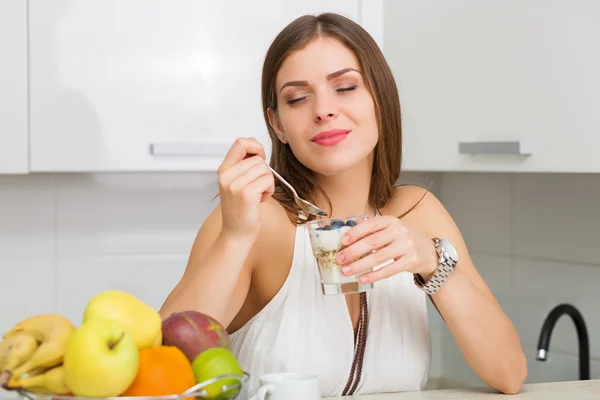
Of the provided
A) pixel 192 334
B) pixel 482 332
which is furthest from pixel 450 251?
pixel 192 334

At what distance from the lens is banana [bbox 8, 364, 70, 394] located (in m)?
0.83

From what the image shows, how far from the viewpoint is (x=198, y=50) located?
6.66 feet

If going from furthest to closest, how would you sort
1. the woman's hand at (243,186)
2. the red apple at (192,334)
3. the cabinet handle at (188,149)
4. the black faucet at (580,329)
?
the cabinet handle at (188,149) < the black faucet at (580,329) < the woman's hand at (243,186) < the red apple at (192,334)

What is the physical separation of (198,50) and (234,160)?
2.51 ft

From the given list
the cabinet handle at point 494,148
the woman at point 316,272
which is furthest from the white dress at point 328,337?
the cabinet handle at point 494,148

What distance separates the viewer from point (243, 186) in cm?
131

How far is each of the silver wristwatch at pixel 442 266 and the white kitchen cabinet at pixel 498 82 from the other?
1.00 ft

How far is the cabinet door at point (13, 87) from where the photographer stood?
1905 millimetres

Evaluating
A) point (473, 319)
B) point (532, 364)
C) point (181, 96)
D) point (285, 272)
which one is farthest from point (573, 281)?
point (181, 96)

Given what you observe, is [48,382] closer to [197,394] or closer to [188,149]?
[197,394]

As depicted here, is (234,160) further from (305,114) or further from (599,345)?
(599,345)

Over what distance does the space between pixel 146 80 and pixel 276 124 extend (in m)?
0.50

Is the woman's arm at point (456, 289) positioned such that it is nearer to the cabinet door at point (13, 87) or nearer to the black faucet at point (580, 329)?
the black faucet at point (580, 329)

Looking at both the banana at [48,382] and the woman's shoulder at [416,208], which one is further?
the woman's shoulder at [416,208]
